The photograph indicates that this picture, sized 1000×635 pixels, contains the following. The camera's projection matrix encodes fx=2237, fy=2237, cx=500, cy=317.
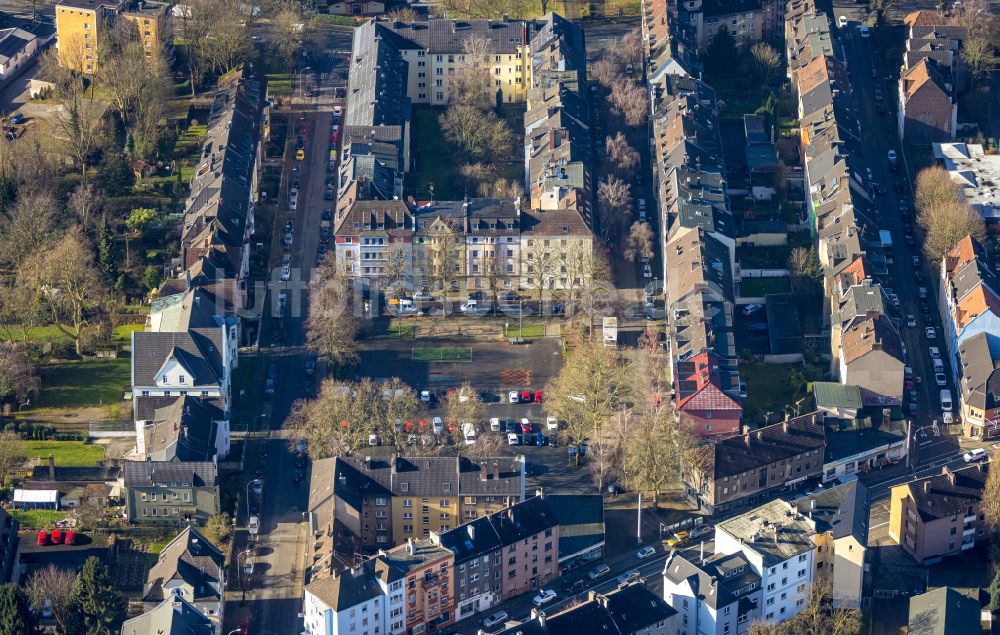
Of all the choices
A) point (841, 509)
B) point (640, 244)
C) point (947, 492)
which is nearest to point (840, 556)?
point (841, 509)

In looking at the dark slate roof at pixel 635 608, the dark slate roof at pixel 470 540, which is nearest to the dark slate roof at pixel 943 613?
the dark slate roof at pixel 635 608

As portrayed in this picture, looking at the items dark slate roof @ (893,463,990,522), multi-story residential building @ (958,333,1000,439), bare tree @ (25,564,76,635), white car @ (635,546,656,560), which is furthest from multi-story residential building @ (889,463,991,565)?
bare tree @ (25,564,76,635)

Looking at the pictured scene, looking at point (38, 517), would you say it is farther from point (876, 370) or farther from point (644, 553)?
point (876, 370)

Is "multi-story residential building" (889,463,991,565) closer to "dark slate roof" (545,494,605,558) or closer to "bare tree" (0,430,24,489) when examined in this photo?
"dark slate roof" (545,494,605,558)

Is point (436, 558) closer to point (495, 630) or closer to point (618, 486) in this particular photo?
point (495, 630)

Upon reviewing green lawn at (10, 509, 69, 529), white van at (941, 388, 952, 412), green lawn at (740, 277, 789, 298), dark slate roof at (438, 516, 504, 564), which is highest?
green lawn at (740, 277, 789, 298)

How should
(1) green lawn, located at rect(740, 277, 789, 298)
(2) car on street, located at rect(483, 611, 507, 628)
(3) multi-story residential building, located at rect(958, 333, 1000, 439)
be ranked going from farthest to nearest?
(1) green lawn, located at rect(740, 277, 789, 298) → (3) multi-story residential building, located at rect(958, 333, 1000, 439) → (2) car on street, located at rect(483, 611, 507, 628)
